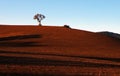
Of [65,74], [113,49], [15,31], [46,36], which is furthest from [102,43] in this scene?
[65,74]

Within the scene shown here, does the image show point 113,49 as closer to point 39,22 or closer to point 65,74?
point 65,74

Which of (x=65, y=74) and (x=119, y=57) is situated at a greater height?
(x=65, y=74)

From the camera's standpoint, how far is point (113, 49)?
75.1 meters

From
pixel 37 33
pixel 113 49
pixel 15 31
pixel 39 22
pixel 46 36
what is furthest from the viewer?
pixel 39 22

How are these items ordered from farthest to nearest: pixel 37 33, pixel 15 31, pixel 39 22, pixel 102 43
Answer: pixel 39 22, pixel 15 31, pixel 37 33, pixel 102 43

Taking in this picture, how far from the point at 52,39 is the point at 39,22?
64.5 m

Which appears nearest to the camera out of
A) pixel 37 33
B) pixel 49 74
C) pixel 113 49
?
pixel 49 74

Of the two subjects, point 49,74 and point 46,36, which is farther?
point 46,36

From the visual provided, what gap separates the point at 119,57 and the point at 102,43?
22394 mm

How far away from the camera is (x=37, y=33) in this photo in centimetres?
9850

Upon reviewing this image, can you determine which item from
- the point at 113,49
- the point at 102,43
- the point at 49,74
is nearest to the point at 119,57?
the point at 113,49

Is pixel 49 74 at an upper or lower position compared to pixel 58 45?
upper

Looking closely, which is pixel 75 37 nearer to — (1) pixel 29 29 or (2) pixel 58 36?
(2) pixel 58 36

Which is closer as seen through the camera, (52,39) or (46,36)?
(52,39)
